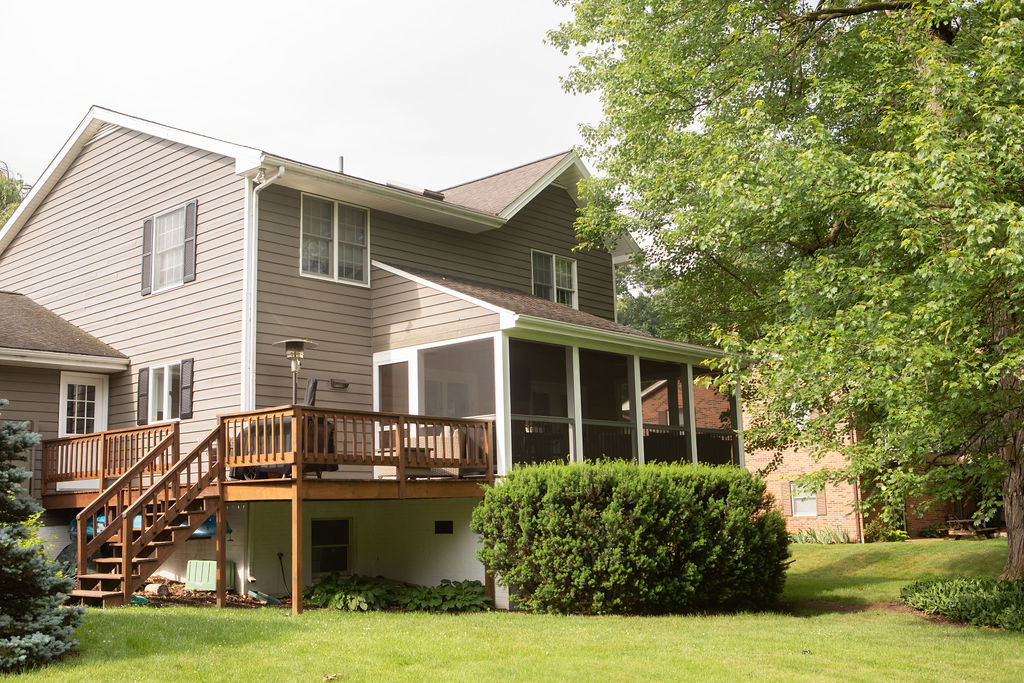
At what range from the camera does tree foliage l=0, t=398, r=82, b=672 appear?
742cm

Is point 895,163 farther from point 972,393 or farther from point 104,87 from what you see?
point 104,87

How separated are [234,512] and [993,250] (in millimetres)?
10696

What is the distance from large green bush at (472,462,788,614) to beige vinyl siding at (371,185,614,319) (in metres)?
5.45

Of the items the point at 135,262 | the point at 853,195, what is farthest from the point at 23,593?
the point at 853,195

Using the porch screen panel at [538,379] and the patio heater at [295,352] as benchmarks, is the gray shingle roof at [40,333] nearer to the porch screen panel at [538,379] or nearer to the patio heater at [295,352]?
the patio heater at [295,352]

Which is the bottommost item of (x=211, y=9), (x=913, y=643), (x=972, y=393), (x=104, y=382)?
(x=913, y=643)

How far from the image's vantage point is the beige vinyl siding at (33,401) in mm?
14906

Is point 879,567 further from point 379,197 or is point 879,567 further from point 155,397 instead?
point 155,397

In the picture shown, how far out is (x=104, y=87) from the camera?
1185 inches

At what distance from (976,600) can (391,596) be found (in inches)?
309

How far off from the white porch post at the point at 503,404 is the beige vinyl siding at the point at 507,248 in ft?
11.5

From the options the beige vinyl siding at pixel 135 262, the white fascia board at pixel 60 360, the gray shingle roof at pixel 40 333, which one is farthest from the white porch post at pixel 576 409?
the gray shingle roof at pixel 40 333

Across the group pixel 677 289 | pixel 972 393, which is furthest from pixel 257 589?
pixel 677 289

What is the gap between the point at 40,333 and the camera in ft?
51.8
